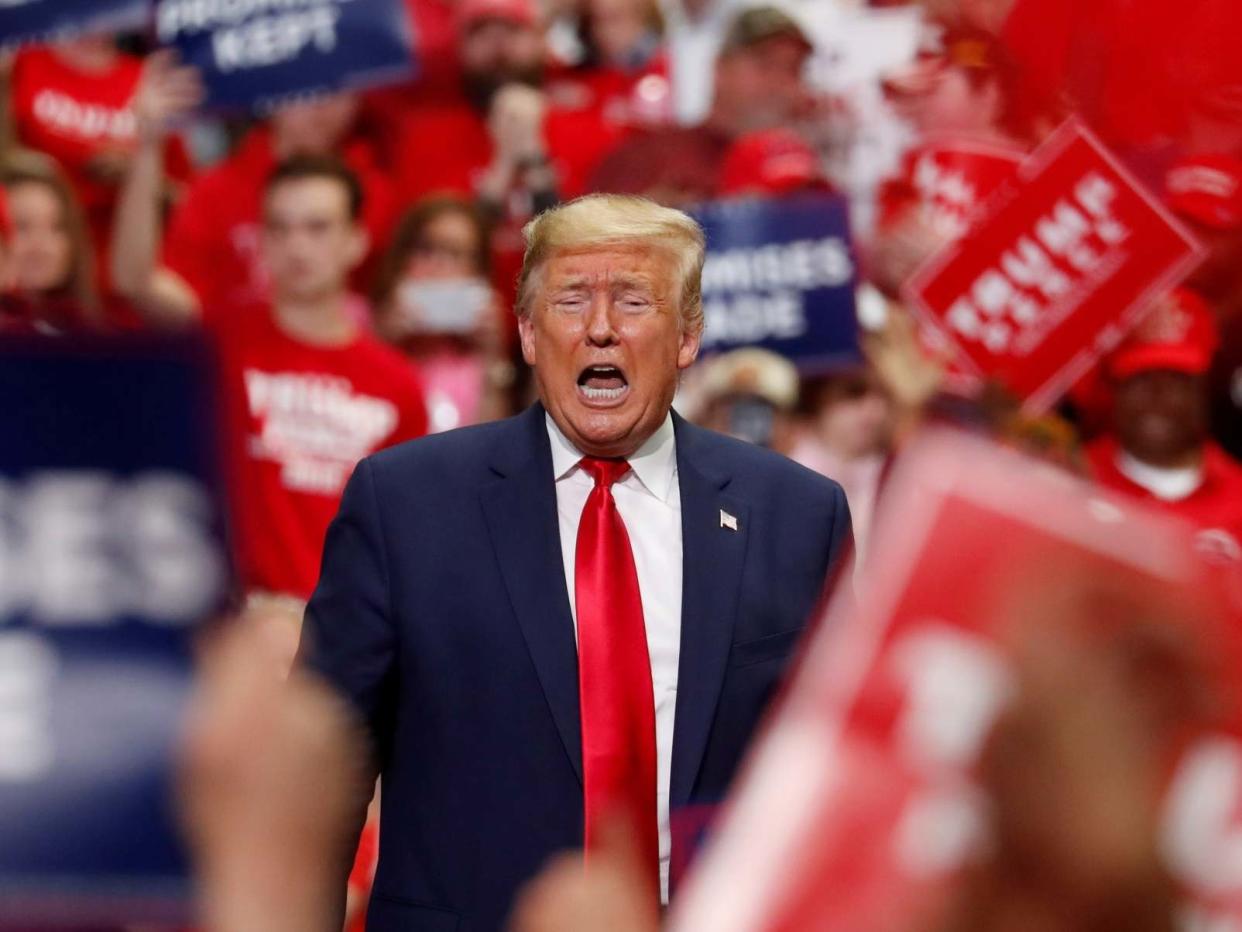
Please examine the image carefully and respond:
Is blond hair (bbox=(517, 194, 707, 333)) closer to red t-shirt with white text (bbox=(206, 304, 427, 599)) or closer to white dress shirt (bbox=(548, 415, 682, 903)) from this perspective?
white dress shirt (bbox=(548, 415, 682, 903))

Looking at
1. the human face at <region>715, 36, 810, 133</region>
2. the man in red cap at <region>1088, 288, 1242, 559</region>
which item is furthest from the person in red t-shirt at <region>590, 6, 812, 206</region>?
the man in red cap at <region>1088, 288, 1242, 559</region>

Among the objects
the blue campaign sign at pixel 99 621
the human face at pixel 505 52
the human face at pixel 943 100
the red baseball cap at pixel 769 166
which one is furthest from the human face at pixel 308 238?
the blue campaign sign at pixel 99 621

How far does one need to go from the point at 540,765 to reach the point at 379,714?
0.71ft

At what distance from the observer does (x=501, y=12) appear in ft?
20.8

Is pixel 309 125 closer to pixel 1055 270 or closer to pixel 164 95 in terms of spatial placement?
pixel 164 95

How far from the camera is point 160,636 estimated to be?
1.68 meters

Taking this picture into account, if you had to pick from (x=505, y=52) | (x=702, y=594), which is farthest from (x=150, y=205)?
(x=702, y=594)

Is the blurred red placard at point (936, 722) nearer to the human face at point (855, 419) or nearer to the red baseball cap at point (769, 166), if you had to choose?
the human face at point (855, 419)

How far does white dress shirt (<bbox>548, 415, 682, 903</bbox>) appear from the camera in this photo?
8.70ft

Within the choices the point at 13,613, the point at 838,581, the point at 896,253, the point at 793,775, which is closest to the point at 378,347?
the point at 896,253

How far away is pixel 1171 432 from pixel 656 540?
2.73 m

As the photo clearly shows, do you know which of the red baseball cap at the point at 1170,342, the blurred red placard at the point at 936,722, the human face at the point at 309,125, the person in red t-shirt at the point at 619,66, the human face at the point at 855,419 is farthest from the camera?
the person in red t-shirt at the point at 619,66

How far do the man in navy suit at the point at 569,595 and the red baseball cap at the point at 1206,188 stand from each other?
2.75 metres

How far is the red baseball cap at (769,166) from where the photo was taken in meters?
5.83
